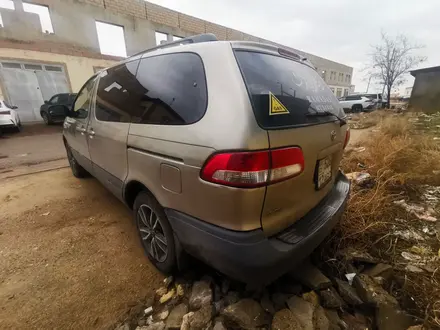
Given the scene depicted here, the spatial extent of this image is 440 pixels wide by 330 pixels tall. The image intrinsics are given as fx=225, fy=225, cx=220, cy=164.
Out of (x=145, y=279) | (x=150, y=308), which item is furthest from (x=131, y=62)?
(x=150, y=308)

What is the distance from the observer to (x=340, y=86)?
4209 cm

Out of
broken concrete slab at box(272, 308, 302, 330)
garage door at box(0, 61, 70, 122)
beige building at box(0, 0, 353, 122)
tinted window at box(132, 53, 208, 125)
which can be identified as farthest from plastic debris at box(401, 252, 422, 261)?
garage door at box(0, 61, 70, 122)

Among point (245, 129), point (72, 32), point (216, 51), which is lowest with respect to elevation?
point (245, 129)

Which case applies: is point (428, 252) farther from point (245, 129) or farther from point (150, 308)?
point (150, 308)

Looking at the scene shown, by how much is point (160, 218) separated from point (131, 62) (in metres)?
1.46

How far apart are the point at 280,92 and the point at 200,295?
1522 millimetres

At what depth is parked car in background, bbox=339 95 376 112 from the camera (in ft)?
63.9

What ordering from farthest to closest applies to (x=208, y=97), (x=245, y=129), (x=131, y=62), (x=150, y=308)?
(x=131, y=62) < (x=150, y=308) < (x=208, y=97) < (x=245, y=129)

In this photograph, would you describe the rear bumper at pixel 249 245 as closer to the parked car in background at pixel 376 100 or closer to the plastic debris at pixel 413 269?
the plastic debris at pixel 413 269

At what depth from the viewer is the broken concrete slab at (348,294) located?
161 centimetres

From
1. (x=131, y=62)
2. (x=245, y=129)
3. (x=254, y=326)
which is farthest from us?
(x=131, y=62)

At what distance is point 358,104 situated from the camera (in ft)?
64.2

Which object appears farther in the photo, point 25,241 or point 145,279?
point 25,241

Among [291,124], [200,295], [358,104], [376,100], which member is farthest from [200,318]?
[376,100]
